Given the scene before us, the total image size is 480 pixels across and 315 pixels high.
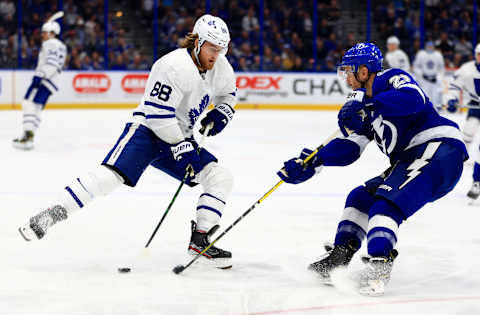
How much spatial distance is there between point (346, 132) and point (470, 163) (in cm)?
529

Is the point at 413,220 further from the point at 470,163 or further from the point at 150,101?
the point at 470,163

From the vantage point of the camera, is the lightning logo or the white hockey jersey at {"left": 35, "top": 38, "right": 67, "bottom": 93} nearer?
the lightning logo

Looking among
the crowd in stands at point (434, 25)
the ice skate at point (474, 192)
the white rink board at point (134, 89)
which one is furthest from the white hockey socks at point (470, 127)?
the crowd in stands at point (434, 25)

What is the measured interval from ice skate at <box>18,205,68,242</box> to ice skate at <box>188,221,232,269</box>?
0.66 m

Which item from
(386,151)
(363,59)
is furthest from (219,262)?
(363,59)

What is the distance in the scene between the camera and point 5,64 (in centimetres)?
1391

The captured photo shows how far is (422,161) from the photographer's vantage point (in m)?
3.27

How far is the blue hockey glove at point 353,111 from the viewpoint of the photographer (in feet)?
10.6

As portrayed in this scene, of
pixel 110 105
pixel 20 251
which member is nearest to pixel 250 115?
pixel 110 105

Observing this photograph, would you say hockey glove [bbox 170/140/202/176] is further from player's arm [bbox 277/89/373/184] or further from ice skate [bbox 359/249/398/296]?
ice skate [bbox 359/249/398/296]

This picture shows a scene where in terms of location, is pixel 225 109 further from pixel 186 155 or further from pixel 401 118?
pixel 401 118

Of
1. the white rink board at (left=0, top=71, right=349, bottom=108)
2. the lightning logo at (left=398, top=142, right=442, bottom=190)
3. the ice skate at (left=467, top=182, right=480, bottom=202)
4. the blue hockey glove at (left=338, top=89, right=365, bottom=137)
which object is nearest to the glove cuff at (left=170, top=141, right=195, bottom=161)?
the blue hockey glove at (left=338, top=89, right=365, bottom=137)

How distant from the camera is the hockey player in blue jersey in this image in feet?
10.4

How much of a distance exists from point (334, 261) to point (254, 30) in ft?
43.2
